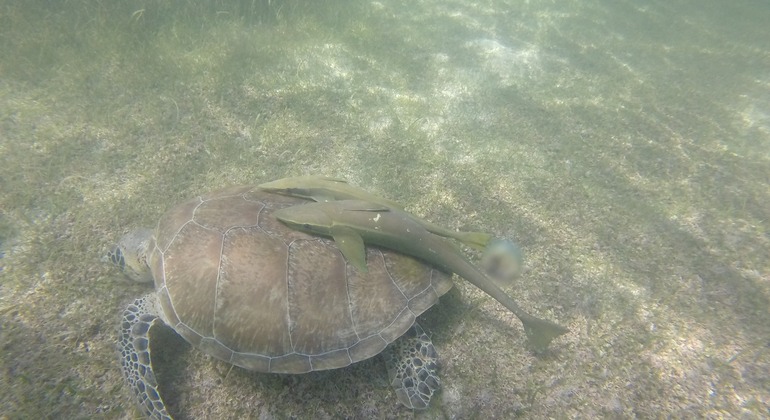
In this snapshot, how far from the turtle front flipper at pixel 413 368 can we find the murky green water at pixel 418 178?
12cm

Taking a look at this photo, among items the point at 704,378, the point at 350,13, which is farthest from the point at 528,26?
the point at 704,378

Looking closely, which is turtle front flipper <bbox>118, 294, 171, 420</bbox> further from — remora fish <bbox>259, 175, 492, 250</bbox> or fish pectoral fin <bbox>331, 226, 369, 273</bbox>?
fish pectoral fin <bbox>331, 226, 369, 273</bbox>

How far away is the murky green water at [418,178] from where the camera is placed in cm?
262

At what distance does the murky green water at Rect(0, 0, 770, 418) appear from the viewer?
2617mm

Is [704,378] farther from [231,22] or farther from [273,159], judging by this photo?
[231,22]

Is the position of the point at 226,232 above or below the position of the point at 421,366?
above

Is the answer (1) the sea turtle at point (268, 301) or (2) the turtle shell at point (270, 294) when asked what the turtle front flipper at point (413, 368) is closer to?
(1) the sea turtle at point (268, 301)

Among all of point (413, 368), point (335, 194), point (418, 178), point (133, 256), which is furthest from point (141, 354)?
point (418, 178)

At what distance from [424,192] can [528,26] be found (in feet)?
23.6

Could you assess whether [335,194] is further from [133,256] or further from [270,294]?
[133,256]

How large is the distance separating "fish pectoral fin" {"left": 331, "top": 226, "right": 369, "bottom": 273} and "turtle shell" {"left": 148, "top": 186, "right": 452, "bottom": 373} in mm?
77

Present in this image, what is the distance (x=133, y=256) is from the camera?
2.79 metres

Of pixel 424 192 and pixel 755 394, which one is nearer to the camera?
pixel 755 394

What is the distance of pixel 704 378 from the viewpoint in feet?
9.33
